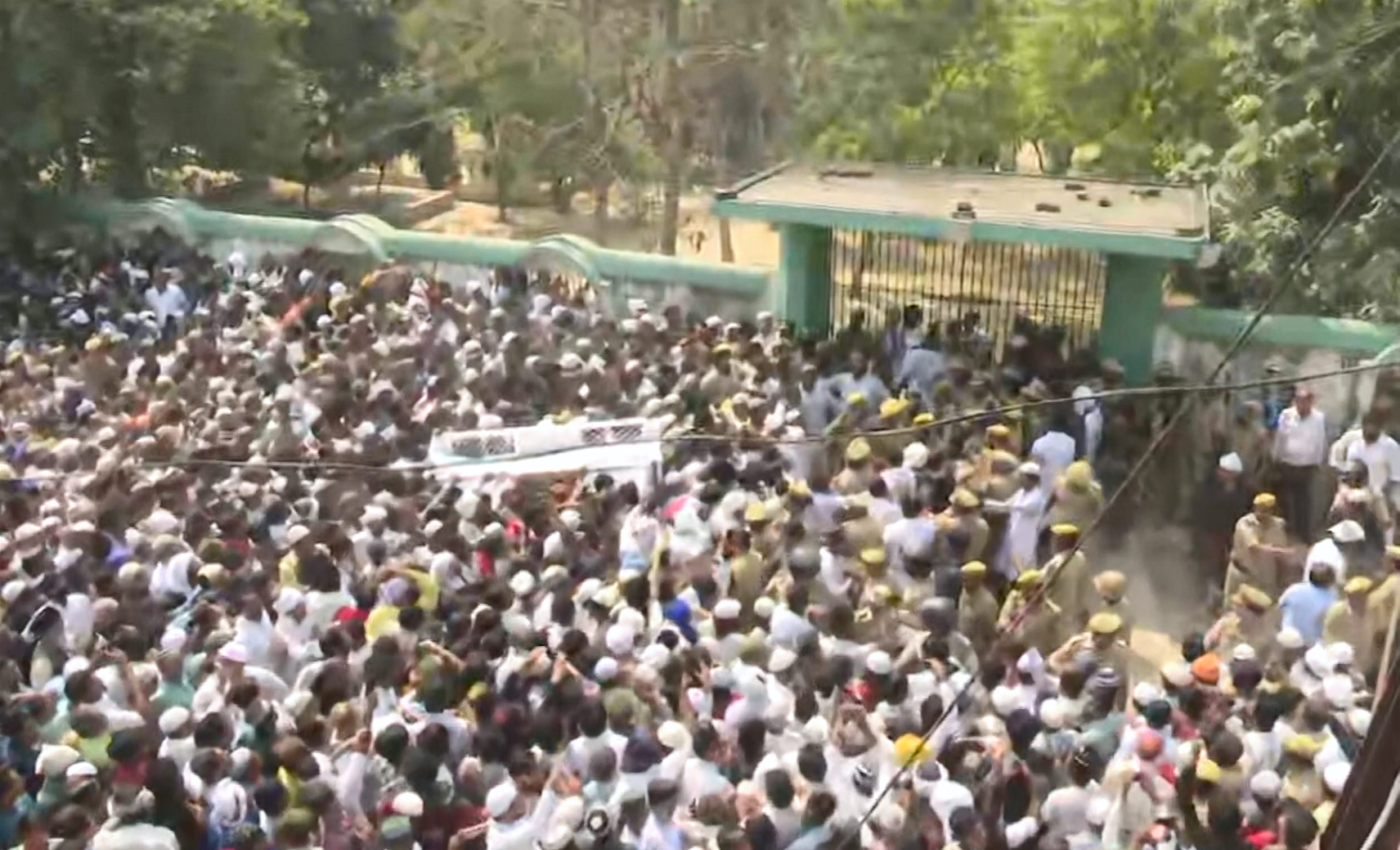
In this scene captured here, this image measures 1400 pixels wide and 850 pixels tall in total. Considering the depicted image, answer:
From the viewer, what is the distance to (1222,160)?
13.2 m

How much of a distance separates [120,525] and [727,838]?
12.3 feet

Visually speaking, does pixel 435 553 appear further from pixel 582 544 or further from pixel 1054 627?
pixel 1054 627

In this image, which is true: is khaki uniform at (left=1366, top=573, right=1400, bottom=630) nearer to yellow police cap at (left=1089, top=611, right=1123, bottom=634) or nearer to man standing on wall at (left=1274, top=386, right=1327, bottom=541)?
yellow police cap at (left=1089, top=611, right=1123, bottom=634)

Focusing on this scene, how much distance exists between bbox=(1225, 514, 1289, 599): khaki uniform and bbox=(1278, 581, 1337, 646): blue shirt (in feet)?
2.26

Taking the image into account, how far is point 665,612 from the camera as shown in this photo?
6.74m

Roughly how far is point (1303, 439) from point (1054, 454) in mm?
1285

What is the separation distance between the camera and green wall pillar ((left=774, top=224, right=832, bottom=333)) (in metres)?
11.1

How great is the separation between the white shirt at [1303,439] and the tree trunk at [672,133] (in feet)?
32.2

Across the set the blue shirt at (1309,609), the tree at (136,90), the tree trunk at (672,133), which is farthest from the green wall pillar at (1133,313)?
the tree at (136,90)

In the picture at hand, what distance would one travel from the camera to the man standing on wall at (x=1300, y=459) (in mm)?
8477

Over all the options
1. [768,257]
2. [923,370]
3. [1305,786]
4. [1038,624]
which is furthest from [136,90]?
[1305,786]

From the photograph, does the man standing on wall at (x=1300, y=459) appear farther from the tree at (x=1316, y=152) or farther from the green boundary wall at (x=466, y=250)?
the green boundary wall at (x=466, y=250)

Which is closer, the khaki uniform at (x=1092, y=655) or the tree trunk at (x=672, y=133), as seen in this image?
the khaki uniform at (x=1092, y=655)

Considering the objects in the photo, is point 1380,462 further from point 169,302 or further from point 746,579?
point 169,302
